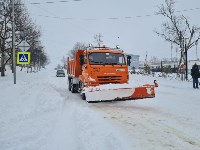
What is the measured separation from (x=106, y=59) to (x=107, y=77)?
1073 mm

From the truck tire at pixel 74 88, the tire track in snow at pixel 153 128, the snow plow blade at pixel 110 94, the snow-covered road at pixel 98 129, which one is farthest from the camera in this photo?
the truck tire at pixel 74 88

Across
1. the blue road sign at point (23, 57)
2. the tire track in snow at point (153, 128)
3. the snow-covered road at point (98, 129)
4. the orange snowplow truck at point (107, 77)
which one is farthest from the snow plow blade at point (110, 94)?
the blue road sign at point (23, 57)

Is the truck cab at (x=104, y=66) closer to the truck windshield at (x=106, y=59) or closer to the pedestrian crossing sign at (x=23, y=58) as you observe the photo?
the truck windshield at (x=106, y=59)

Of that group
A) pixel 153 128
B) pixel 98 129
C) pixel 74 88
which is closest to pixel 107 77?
pixel 74 88

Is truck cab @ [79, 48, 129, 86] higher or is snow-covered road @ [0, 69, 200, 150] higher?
truck cab @ [79, 48, 129, 86]

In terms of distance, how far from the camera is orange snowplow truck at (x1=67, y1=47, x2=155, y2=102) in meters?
12.8

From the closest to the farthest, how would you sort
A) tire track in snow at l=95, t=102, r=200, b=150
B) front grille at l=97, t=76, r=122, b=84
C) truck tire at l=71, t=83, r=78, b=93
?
tire track in snow at l=95, t=102, r=200, b=150, front grille at l=97, t=76, r=122, b=84, truck tire at l=71, t=83, r=78, b=93

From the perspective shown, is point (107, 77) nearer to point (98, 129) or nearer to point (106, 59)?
point (106, 59)

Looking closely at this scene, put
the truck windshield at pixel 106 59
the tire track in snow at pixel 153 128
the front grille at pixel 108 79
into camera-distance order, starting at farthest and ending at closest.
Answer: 1. the truck windshield at pixel 106 59
2. the front grille at pixel 108 79
3. the tire track in snow at pixel 153 128

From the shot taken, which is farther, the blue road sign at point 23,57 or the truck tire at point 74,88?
the blue road sign at point 23,57

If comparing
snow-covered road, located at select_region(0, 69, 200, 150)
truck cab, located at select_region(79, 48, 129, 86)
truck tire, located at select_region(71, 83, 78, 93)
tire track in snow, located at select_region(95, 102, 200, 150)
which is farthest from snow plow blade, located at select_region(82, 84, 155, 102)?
truck tire, located at select_region(71, 83, 78, 93)

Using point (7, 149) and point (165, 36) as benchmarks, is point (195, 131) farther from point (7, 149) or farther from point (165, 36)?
point (165, 36)

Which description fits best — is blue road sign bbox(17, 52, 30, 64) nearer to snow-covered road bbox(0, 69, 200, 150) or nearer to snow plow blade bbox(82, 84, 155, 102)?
snow-covered road bbox(0, 69, 200, 150)

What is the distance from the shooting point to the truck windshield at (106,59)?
14.7 m
